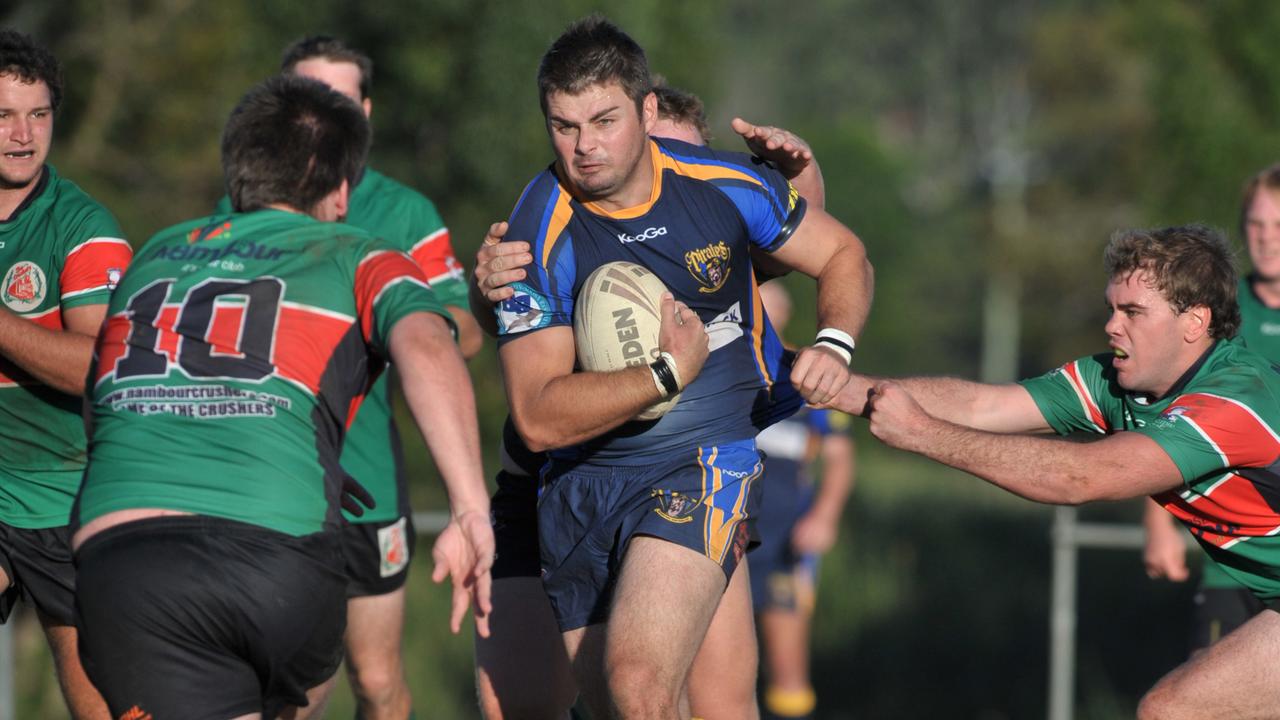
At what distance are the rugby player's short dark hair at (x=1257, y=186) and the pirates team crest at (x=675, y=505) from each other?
3605 mm

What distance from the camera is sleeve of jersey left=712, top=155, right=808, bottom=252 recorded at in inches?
190

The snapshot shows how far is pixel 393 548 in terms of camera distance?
596 cm

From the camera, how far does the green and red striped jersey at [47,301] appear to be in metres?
4.89

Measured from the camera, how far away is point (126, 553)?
352 centimetres

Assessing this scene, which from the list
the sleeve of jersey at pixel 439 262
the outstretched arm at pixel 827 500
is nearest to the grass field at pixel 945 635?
the outstretched arm at pixel 827 500

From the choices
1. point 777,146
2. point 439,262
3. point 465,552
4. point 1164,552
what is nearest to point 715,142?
point 439,262

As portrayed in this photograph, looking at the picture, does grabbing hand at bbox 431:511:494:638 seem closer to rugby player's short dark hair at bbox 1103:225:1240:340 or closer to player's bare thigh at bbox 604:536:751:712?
player's bare thigh at bbox 604:536:751:712

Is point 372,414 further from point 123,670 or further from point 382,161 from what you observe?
point 382,161

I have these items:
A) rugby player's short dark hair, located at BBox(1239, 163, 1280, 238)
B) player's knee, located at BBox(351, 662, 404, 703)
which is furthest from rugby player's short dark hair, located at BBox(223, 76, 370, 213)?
rugby player's short dark hair, located at BBox(1239, 163, 1280, 238)

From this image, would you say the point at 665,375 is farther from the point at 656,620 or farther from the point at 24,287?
the point at 24,287

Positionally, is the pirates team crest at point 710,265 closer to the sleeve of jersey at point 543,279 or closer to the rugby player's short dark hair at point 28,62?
the sleeve of jersey at point 543,279

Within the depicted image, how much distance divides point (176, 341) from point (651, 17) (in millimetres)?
13882

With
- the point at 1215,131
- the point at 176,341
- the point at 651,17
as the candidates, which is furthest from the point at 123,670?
the point at 651,17

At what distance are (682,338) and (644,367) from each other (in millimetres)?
148
